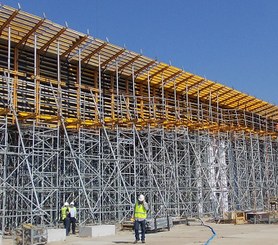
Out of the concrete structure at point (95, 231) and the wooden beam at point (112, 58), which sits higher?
the wooden beam at point (112, 58)

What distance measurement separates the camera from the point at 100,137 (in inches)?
869

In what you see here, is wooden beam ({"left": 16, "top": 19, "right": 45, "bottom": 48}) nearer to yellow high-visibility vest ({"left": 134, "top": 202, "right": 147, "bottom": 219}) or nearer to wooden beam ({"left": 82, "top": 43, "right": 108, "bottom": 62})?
wooden beam ({"left": 82, "top": 43, "right": 108, "bottom": 62})

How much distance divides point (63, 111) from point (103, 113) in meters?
2.14

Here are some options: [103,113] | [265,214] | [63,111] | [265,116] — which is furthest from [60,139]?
[265,116]

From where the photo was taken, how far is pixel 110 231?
17.1m

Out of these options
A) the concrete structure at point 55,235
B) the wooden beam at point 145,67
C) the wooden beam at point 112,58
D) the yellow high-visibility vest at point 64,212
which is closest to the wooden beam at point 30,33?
the wooden beam at point 112,58

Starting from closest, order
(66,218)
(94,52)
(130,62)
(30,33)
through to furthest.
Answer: (66,218)
(30,33)
(94,52)
(130,62)

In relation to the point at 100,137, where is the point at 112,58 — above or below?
above

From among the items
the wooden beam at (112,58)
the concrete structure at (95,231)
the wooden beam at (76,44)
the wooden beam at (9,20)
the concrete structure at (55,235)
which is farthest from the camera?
the wooden beam at (112,58)

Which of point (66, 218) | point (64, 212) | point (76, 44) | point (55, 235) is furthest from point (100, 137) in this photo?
point (55, 235)

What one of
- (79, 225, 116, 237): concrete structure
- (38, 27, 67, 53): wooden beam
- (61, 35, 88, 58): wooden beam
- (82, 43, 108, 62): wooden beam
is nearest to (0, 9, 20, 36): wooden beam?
(38, 27, 67, 53): wooden beam

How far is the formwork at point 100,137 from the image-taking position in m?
19.0

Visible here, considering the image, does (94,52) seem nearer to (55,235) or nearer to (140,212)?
(55,235)

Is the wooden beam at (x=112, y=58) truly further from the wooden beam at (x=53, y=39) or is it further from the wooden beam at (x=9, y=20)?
the wooden beam at (x=9, y=20)
